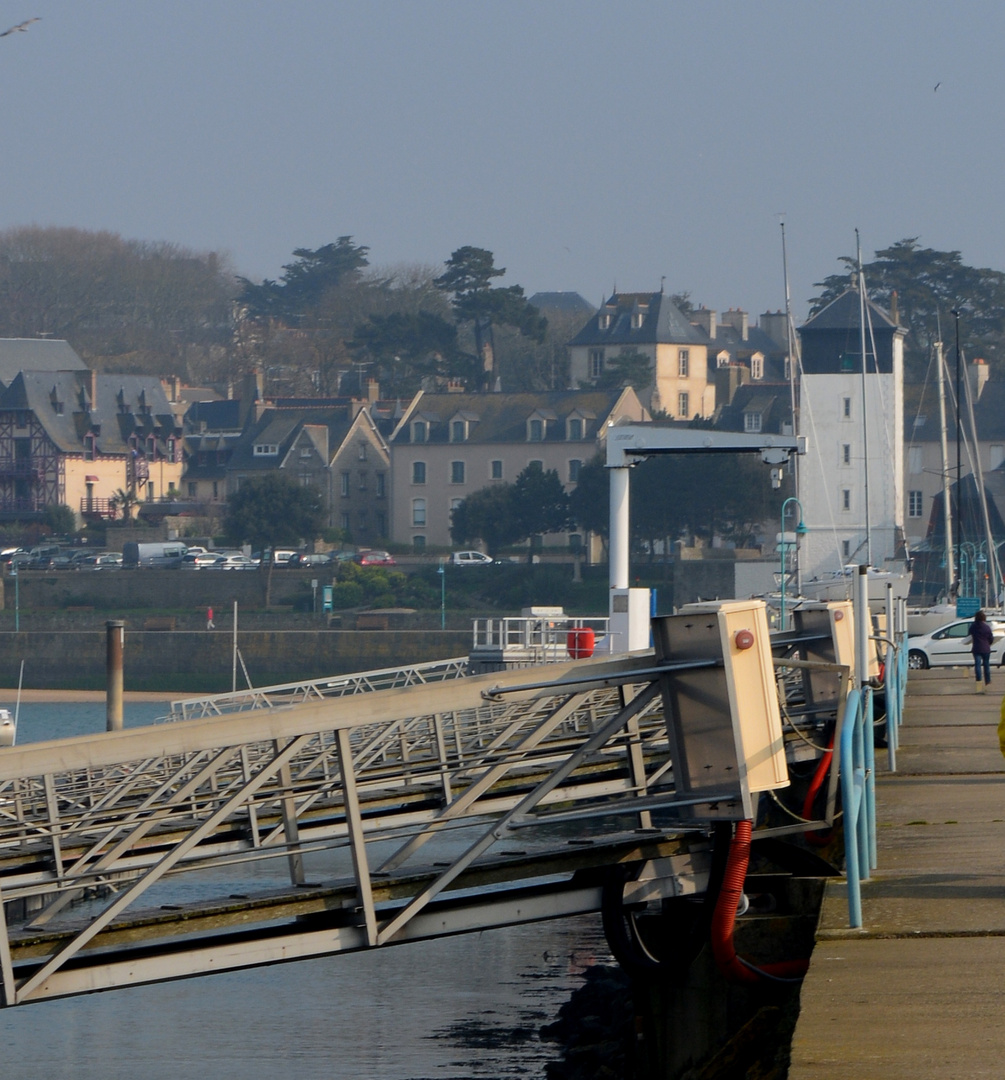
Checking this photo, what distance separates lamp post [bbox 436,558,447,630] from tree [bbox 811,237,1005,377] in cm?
4158

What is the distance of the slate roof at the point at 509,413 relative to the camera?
335 feet

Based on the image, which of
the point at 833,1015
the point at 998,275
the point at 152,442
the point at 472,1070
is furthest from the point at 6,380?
the point at 833,1015

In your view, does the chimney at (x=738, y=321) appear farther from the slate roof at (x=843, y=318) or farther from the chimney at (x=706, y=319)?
the slate roof at (x=843, y=318)

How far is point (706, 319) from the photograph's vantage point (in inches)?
5300

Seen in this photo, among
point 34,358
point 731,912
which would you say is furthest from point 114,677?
point 34,358

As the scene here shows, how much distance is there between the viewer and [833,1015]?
18.5 feet

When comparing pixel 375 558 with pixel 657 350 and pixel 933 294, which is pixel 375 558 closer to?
pixel 657 350

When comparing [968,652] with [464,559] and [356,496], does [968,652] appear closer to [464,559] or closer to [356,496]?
[464,559]

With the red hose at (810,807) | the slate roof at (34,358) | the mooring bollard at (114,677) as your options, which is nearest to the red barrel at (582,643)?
the mooring bollard at (114,677)

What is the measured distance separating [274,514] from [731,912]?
87668 millimetres

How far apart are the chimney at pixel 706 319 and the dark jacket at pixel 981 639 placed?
107 meters

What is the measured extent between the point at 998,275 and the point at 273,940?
11469 cm

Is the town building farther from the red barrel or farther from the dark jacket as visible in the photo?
the dark jacket

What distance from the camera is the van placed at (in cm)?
9356
